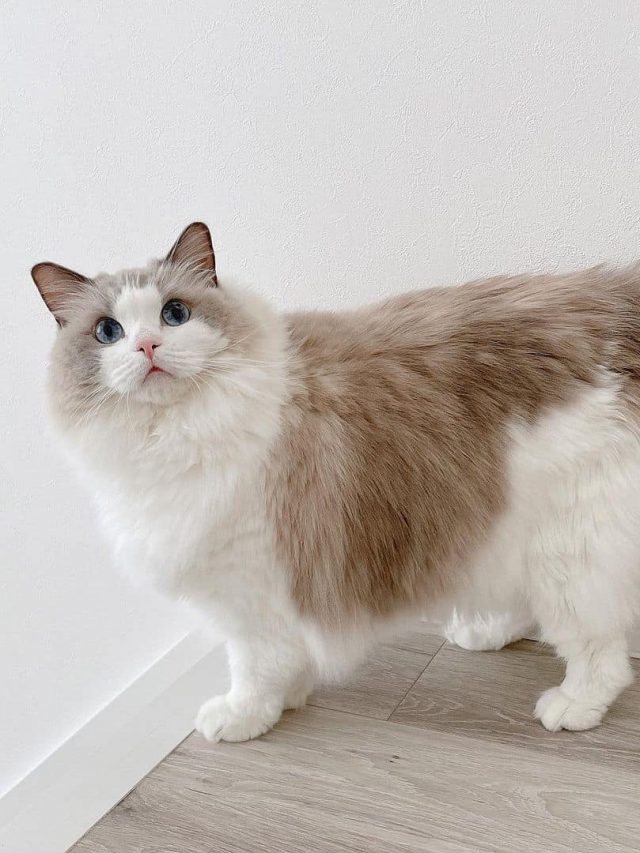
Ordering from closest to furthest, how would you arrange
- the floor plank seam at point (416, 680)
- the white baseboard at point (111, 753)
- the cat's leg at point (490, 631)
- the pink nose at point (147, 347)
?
the pink nose at point (147, 347) → the white baseboard at point (111, 753) → the floor plank seam at point (416, 680) → the cat's leg at point (490, 631)

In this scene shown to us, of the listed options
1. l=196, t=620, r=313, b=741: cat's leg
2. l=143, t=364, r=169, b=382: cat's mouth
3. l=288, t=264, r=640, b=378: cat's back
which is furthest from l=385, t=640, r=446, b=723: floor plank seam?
l=143, t=364, r=169, b=382: cat's mouth

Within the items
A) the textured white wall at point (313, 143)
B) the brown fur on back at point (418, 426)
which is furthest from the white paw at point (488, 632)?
the textured white wall at point (313, 143)

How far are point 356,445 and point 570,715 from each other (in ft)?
1.79

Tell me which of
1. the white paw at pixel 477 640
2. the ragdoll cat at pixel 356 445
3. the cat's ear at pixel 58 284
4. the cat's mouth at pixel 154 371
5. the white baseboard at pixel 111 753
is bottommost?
the white baseboard at pixel 111 753

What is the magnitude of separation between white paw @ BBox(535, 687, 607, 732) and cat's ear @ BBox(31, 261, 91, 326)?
950 mm

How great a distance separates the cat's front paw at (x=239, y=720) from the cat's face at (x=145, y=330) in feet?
1.75

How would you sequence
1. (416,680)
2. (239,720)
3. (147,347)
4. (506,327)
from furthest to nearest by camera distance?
1. (416,680)
2. (239,720)
3. (506,327)
4. (147,347)

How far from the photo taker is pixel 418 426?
1.20 m

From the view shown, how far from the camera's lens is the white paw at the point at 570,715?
1.30 meters

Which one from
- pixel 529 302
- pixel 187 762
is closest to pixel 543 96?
pixel 529 302

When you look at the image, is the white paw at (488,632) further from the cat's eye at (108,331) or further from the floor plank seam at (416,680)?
the cat's eye at (108,331)

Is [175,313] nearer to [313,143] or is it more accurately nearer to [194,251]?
[194,251]

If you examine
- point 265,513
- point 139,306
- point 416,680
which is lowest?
point 416,680

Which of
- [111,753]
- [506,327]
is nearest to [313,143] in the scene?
[506,327]
